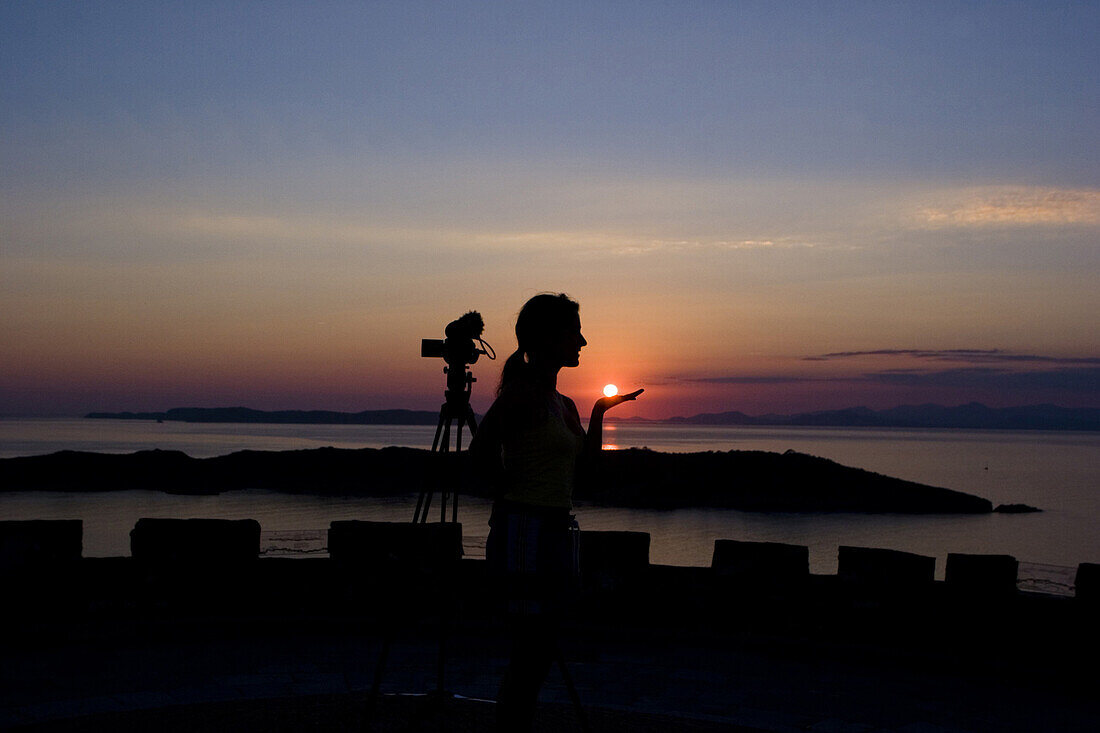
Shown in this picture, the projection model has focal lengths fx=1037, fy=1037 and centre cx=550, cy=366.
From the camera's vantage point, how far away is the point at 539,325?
4.34 m

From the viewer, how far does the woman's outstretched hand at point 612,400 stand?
4293 mm

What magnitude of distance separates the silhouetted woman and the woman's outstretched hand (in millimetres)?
12

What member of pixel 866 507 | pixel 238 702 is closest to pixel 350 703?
pixel 238 702

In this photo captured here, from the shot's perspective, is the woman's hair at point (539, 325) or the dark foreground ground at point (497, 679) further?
the dark foreground ground at point (497, 679)

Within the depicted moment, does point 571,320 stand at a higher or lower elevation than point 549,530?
higher

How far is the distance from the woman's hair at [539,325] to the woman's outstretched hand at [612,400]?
1.12 feet

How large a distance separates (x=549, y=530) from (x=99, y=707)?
321cm

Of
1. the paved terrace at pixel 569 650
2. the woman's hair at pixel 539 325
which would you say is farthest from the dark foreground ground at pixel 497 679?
the woman's hair at pixel 539 325

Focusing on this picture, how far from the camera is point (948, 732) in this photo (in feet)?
18.4

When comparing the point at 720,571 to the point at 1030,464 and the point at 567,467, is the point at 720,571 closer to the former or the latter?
the point at 567,467

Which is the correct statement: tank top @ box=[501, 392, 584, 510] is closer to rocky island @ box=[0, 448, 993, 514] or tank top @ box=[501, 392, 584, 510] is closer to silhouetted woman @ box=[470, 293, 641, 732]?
silhouetted woman @ box=[470, 293, 641, 732]

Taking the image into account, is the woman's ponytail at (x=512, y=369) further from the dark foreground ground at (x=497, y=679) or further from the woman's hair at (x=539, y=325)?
the dark foreground ground at (x=497, y=679)

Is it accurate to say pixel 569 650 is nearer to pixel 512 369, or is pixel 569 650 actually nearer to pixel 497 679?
pixel 497 679

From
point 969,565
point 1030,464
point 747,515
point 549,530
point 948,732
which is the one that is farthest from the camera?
point 1030,464
